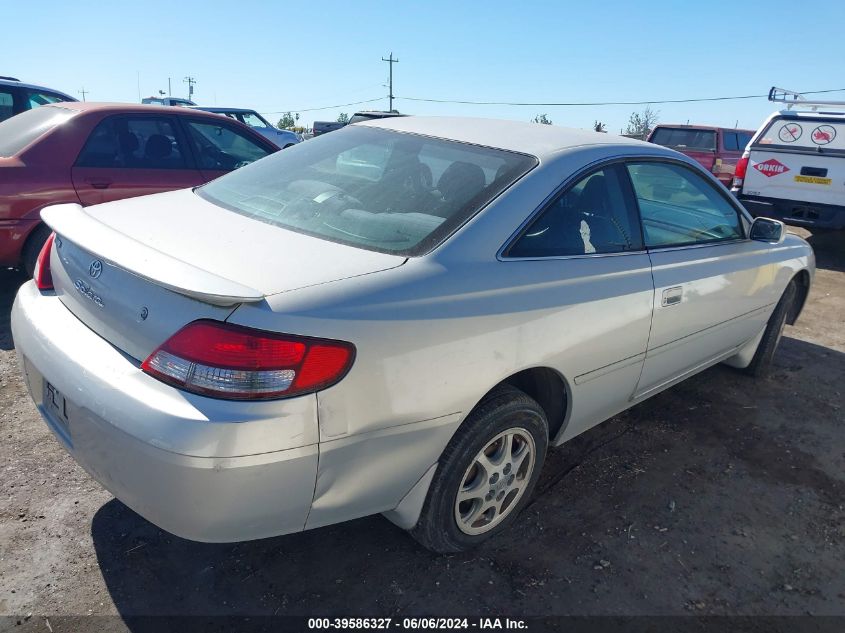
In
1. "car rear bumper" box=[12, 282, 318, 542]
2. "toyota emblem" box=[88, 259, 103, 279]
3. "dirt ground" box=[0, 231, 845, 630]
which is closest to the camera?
"car rear bumper" box=[12, 282, 318, 542]

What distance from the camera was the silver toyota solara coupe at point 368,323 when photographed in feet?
5.72

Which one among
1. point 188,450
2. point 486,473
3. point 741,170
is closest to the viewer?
point 188,450

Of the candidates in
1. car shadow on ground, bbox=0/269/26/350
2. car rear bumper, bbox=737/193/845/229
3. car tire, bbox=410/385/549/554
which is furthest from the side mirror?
car rear bumper, bbox=737/193/845/229

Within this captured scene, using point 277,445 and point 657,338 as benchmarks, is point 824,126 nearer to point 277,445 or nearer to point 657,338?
point 657,338

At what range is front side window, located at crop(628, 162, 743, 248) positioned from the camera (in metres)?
3.01

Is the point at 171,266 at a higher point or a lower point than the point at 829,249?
higher

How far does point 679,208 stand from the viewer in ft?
11.2

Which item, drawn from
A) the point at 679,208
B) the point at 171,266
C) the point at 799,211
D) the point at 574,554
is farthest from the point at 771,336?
the point at 799,211

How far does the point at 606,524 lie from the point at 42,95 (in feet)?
28.6

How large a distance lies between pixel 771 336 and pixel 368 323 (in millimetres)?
3508

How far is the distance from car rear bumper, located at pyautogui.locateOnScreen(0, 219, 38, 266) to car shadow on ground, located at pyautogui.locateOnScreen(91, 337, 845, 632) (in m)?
2.72

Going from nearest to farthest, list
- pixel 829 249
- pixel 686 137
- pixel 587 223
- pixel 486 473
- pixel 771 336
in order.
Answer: pixel 486 473, pixel 587 223, pixel 771 336, pixel 829 249, pixel 686 137

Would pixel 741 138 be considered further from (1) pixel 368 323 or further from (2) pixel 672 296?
(1) pixel 368 323

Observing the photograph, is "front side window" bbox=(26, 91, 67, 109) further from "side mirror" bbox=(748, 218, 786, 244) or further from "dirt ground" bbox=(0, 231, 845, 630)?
"side mirror" bbox=(748, 218, 786, 244)
